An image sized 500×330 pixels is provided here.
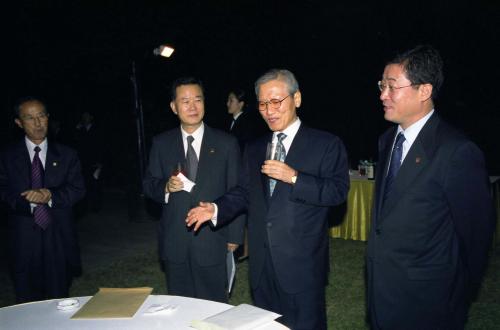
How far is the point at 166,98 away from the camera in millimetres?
12984

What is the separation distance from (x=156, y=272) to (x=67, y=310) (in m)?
3.78

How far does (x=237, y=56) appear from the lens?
556 inches

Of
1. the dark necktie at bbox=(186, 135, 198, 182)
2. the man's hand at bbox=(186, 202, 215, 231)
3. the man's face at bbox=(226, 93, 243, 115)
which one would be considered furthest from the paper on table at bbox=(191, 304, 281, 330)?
the man's face at bbox=(226, 93, 243, 115)

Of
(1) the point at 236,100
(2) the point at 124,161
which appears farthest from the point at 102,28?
(1) the point at 236,100

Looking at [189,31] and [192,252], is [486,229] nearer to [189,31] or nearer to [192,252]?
[192,252]

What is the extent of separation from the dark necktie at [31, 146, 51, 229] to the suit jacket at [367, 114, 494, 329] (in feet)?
8.98

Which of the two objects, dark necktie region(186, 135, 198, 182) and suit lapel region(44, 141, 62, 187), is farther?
suit lapel region(44, 141, 62, 187)

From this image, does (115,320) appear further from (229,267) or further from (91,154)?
(91,154)

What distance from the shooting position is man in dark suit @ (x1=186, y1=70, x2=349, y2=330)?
8.98ft

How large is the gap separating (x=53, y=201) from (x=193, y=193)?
1244mm

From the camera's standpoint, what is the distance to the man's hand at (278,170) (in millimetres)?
2500

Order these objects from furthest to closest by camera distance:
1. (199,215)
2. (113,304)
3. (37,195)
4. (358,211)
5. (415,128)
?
(358,211), (37,195), (199,215), (415,128), (113,304)

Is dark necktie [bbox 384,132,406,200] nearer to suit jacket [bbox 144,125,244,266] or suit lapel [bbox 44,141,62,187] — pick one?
suit jacket [bbox 144,125,244,266]

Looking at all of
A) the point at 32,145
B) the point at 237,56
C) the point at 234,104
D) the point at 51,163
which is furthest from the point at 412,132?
the point at 237,56
